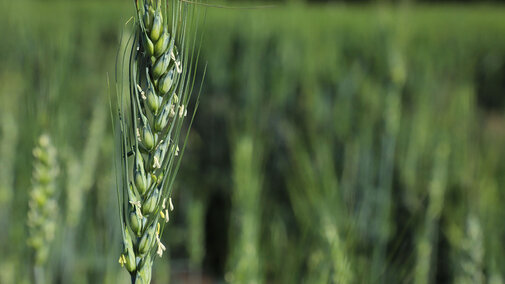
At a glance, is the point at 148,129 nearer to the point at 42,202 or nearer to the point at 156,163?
the point at 156,163

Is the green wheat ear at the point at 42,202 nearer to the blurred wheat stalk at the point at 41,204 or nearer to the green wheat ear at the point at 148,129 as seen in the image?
the blurred wheat stalk at the point at 41,204

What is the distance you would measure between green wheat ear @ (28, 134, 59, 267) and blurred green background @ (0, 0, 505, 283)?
4 cm

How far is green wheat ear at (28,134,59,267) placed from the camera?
0.78 meters

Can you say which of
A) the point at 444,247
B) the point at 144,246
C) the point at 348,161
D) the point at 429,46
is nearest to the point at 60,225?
the point at 144,246

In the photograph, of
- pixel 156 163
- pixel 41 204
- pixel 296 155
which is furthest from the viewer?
pixel 296 155

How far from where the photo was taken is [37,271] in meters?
0.79

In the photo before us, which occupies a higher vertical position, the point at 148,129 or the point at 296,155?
the point at 148,129

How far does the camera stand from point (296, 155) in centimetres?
217

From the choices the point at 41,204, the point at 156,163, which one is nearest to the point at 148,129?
the point at 156,163

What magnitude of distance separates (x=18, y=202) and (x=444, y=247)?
6.04ft

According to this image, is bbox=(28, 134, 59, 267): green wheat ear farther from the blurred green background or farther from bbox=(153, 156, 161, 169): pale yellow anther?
bbox=(153, 156, 161, 169): pale yellow anther

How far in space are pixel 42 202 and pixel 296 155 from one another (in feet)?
4.78

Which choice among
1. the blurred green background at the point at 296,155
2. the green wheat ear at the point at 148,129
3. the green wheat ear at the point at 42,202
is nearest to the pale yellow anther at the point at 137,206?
the green wheat ear at the point at 148,129

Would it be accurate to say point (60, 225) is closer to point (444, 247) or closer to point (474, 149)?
point (474, 149)
